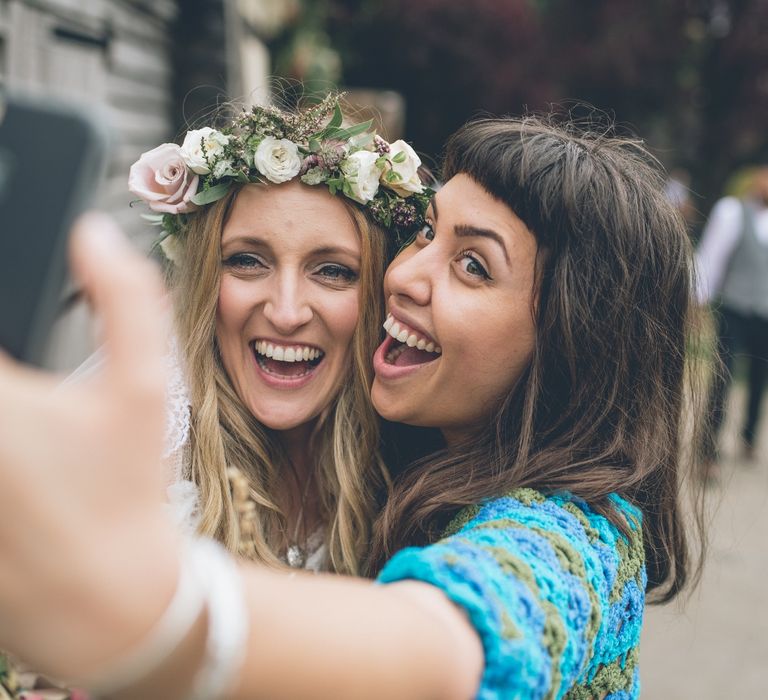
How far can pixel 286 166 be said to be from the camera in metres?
2.13

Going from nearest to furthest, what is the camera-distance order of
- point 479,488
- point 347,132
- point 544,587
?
point 544,587 < point 479,488 < point 347,132

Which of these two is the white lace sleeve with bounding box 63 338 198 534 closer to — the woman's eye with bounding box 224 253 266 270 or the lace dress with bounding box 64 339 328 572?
the lace dress with bounding box 64 339 328 572

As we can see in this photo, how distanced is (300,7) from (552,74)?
15.6 ft

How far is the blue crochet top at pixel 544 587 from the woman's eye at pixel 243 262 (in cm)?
85

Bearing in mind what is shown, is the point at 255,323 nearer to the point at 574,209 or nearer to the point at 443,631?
the point at 574,209

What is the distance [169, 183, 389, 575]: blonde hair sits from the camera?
2.08m

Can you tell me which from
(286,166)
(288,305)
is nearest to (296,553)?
(288,305)

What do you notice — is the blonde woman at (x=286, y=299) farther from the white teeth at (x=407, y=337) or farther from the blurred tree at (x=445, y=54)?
the blurred tree at (x=445, y=54)

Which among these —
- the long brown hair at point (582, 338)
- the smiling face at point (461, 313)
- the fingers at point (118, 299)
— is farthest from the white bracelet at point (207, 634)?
the smiling face at point (461, 313)

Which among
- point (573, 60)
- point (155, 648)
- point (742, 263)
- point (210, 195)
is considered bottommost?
point (155, 648)

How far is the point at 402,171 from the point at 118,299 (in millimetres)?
1560

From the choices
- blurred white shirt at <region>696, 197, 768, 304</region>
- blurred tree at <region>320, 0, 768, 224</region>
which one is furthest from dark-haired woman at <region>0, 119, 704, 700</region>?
blurred tree at <region>320, 0, 768, 224</region>

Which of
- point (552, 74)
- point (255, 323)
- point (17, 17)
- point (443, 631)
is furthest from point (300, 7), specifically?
point (443, 631)

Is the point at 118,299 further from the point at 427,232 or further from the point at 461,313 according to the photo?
the point at 427,232
